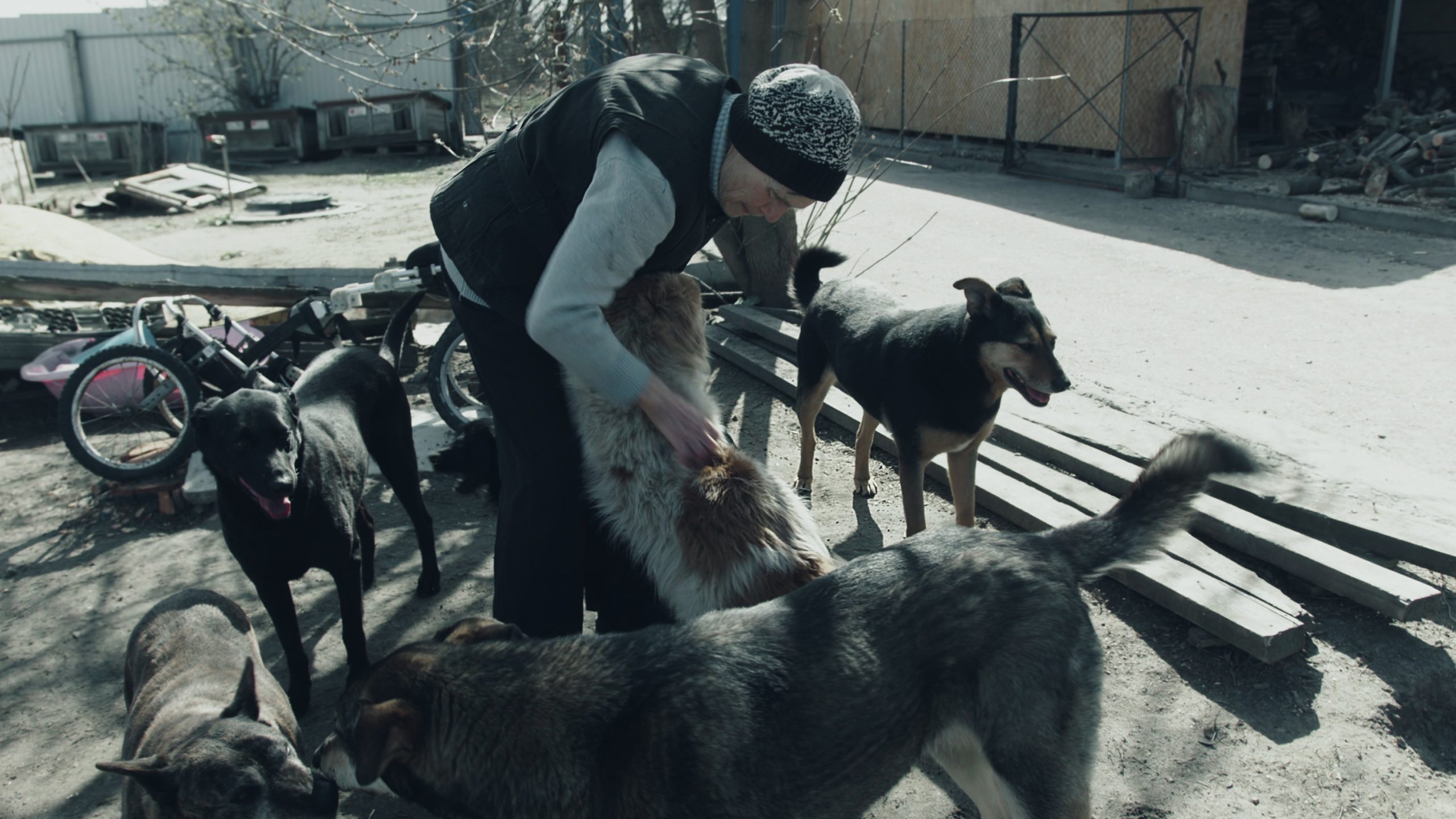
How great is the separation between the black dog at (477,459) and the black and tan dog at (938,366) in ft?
5.81

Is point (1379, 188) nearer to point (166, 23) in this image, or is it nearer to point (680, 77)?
point (680, 77)

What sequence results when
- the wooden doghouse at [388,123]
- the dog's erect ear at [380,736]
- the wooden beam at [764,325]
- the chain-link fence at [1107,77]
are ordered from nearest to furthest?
the dog's erect ear at [380,736] → the wooden beam at [764,325] → the chain-link fence at [1107,77] → the wooden doghouse at [388,123]

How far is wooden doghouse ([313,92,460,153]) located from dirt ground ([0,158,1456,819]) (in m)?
14.7

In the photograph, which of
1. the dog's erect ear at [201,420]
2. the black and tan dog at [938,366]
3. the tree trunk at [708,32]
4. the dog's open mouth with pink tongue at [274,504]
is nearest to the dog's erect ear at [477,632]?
the dog's open mouth with pink tongue at [274,504]

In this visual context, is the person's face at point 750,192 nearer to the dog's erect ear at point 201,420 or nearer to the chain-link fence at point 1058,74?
the dog's erect ear at point 201,420

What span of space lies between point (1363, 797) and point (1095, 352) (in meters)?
4.15

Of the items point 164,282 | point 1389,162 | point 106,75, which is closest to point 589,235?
point 164,282

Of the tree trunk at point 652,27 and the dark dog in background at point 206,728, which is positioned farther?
the tree trunk at point 652,27

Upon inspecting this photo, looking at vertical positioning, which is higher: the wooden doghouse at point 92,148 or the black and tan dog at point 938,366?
the wooden doghouse at point 92,148

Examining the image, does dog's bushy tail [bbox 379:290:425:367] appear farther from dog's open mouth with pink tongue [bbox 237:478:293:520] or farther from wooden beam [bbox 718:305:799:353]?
wooden beam [bbox 718:305:799:353]

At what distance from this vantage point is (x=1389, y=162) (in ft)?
38.3

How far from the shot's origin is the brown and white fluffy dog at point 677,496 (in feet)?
8.32

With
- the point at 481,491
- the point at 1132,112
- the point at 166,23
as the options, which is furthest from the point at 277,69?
the point at 481,491

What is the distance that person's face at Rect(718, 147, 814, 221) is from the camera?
7.64 feet
